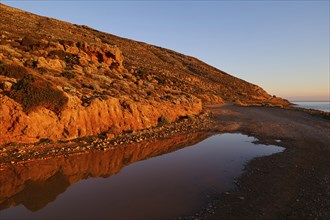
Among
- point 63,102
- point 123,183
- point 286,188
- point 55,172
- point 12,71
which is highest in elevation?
point 12,71

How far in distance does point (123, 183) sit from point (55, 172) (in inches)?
150

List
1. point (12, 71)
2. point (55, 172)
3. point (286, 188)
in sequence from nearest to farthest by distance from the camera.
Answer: point (286, 188), point (55, 172), point (12, 71)

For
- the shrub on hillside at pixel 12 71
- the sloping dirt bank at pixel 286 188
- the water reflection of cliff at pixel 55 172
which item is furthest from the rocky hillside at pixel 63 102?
the sloping dirt bank at pixel 286 188

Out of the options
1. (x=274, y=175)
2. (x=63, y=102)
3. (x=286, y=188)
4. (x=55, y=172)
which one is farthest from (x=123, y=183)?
(x=63, y=102)

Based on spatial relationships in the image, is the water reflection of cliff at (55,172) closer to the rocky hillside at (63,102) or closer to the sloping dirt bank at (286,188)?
the rocky hillside at (63,102)

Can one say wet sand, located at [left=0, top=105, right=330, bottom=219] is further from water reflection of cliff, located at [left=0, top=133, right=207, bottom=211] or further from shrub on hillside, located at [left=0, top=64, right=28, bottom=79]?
shrub on hillside, located at [left=0, top=64, right=28, bottom=79]

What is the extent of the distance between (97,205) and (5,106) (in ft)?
35.0

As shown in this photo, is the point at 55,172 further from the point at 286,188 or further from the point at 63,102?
the point at 286,188

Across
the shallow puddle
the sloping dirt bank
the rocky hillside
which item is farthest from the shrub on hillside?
the sloping dirt bank

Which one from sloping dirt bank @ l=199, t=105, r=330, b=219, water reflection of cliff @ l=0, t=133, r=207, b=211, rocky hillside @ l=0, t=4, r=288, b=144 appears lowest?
sloping dirt bank @ l=199, t=105, r=330, b=219

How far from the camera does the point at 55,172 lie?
12.8 meters

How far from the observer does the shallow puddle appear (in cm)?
898

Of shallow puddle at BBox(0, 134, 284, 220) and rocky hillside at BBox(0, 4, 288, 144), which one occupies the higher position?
rocky hillside at BBox(0, 4, 288, 144)

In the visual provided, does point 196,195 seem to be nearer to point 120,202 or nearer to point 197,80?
point 120,202
